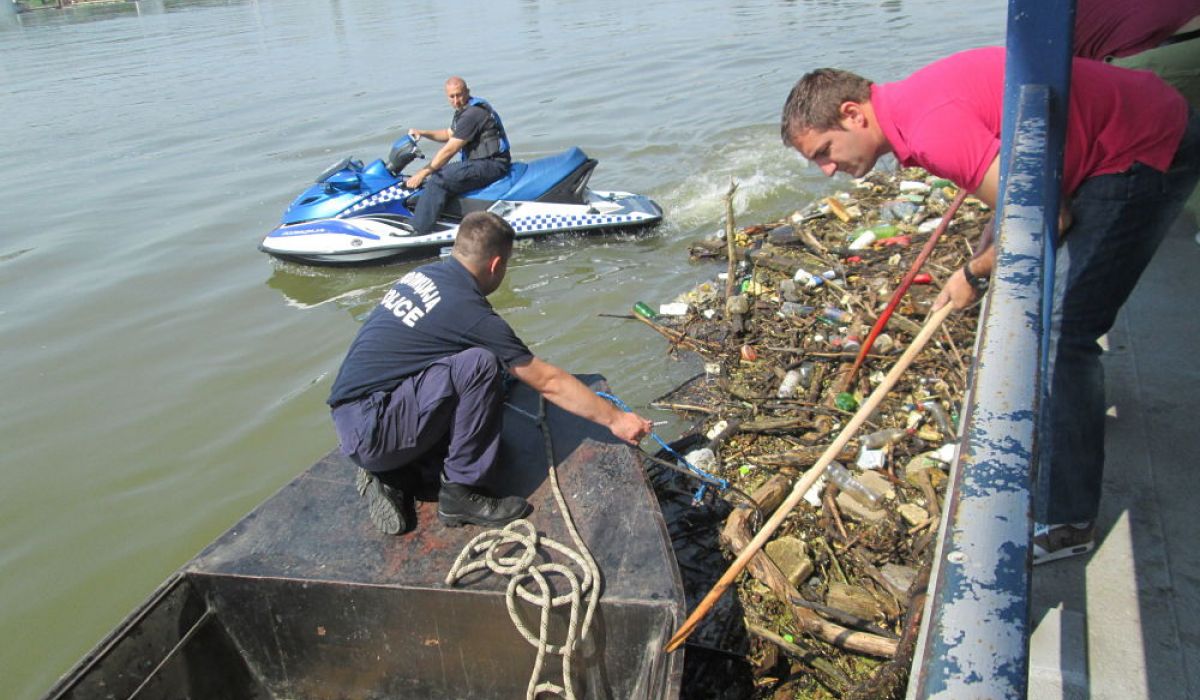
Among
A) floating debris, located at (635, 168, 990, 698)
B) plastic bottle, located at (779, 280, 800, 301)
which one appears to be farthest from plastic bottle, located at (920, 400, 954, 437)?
plastic bottle, located at (779, 280, 800, 301)

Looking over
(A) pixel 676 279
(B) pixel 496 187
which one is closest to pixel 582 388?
(A) pixel 676 279

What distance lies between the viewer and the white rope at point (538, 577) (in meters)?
2.97

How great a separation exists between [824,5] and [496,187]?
19622 millimetres

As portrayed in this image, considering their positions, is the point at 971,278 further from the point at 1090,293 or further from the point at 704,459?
the point at 704,459

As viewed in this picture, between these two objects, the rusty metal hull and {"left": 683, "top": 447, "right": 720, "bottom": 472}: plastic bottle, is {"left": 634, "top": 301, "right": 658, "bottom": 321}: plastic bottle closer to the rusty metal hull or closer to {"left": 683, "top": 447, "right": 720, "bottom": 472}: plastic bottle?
{"left": 683, "top": 447, "right": 720, "bottom": 472}: plastic bottle

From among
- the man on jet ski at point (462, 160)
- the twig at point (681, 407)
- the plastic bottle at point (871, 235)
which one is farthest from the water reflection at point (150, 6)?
the twig at point (681, 407)

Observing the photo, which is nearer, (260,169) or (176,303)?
(176,303)

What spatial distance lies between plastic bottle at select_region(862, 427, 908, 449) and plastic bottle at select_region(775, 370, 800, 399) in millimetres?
858

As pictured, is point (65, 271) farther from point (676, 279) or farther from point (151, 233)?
point (676, 279)

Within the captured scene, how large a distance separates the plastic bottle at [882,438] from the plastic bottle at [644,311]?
9.79 feet

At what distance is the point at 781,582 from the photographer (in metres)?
3.66

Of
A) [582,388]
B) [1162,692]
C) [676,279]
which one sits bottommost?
[676,279]

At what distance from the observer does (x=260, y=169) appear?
1280cm

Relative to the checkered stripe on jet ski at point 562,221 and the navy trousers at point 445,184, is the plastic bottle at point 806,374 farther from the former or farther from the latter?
the navy trousers at point 445,184
